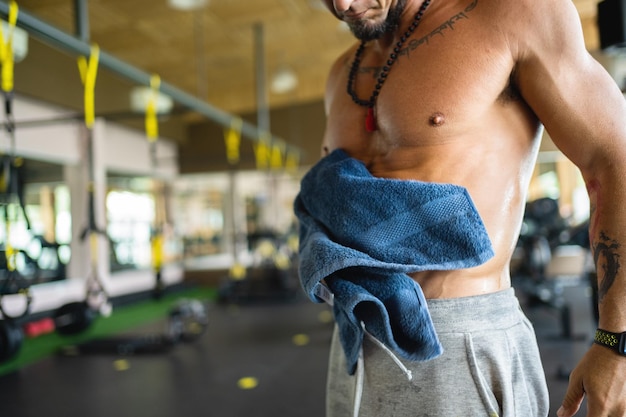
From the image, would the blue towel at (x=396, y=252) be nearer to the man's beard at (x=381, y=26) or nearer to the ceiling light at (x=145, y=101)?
the man's beard at (x=381, y=26)

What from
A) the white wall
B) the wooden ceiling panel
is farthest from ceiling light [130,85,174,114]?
the white wall

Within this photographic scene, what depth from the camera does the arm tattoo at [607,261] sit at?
2.24 feet

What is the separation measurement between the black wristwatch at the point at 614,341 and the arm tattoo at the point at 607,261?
6 cm

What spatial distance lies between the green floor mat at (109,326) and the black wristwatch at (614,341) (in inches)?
127

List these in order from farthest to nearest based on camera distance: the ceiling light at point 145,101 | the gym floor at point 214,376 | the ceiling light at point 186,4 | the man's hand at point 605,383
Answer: the ceiling light at point 145,101 < the ceiling light at point 186,4 < the gym floor at point 214,376 < the man's hand at point 605,383

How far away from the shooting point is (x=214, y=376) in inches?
130

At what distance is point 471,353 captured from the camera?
2.49 feet

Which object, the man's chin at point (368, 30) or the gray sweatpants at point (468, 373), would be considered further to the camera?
the man's chin at point (368, 30)

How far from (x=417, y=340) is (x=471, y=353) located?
0.11 meters

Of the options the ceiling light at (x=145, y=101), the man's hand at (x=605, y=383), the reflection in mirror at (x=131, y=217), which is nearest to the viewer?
the man's hand at (x=605, y=383)

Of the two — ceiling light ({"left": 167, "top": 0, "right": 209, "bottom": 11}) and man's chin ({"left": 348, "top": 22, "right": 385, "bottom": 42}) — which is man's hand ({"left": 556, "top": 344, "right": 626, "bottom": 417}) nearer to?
man's chin ({"left": 348, "top": 22, "right": 385, "bottom": 42})

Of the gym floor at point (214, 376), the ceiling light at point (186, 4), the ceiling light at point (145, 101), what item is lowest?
the gym floor at point (214, 376)

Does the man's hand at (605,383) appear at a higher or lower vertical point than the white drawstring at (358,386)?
higher

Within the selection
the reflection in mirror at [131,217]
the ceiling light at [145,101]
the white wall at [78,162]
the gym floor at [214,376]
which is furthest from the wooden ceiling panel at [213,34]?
the gym floor at [214,376]
